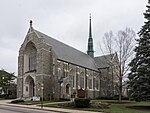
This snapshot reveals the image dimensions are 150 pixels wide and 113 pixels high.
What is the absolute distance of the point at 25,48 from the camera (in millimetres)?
51500

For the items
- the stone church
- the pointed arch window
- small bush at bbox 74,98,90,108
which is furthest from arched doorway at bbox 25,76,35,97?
small bush at bbox 74,98,90,108

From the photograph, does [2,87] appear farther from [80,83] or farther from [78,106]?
[78,106]

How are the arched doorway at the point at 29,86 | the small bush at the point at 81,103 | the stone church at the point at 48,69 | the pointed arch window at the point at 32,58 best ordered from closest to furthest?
1. the small bush at the point at 81,103
2. the stone church at the point at 48,69
3. the arched doorway at the point at 29,86
4. the pointed arch window at the point at 32,58

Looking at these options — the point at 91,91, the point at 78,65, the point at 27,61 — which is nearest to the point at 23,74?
the point at 27,61

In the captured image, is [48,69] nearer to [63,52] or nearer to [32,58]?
[32,58]

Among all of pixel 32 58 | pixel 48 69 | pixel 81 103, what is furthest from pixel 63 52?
pixel 81 103

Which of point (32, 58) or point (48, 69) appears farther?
point (32, 58)

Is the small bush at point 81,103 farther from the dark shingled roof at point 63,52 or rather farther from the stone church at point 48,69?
the dark shingled roof at point 63,52

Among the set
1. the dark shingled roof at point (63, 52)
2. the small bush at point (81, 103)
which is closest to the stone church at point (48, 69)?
the dark shingled roof at point (63, 52)

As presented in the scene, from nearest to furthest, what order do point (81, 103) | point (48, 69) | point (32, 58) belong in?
point (81, 103), point (48, 69), point (32, 58)

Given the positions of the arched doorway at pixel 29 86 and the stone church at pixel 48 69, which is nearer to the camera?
the stone church at pixel 48 69

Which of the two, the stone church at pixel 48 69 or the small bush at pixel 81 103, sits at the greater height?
the stone church at pixel 48 69

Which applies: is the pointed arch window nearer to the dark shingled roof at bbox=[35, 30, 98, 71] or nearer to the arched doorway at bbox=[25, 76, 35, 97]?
the arched doorway at bbox=[25, 76, 35, 97]

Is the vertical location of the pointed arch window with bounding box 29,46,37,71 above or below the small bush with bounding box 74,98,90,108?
above
